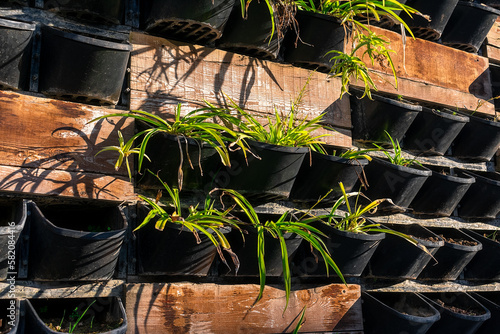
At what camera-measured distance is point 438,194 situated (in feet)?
8.63

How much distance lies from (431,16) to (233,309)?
1688 mm

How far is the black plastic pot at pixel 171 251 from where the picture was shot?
1.82 m

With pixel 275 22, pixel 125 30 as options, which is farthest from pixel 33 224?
pixel 275 22

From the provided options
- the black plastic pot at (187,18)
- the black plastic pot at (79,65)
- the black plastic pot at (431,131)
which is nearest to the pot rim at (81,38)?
the black plastic pot at (79,65)

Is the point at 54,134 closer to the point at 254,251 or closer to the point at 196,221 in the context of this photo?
the point at 196,221

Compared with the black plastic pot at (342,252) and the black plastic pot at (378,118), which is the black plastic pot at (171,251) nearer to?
the black plastic pot at (342,252)

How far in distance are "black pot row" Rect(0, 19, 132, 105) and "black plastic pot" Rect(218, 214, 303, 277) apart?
0.64 meters

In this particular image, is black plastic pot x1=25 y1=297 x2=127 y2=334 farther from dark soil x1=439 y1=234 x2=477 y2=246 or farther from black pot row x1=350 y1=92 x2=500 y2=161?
dark soil x1=439 y1=234 x2=477 y2=246

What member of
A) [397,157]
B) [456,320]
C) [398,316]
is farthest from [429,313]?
[397,157]

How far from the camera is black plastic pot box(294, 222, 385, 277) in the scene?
2.15 metres

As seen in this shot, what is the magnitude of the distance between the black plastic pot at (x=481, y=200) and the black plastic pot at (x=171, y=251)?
146 centimetres

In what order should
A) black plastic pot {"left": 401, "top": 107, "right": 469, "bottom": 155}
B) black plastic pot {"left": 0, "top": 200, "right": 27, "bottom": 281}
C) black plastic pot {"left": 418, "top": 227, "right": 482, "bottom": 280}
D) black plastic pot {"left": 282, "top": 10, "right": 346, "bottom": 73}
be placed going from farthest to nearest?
1. black plastic pot {"left": 401, "top": 107, "right": 469, "bottom": 155}
2. black plastic pot {"left": 418, "top": 227, "right": 482, "bottom": 280}
3. black plastic pot {"left": 282, "top": 10, "right": 346, "bottom": 73}
4. black plastic pot {"left": 0, "top": 200, "right": 27, "bottom": 281}

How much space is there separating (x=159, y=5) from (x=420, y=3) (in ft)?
4.49

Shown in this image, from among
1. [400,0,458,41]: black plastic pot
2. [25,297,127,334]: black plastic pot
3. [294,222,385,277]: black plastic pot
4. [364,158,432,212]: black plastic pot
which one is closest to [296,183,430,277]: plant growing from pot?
[294,222,385,277]: black plastic pot
